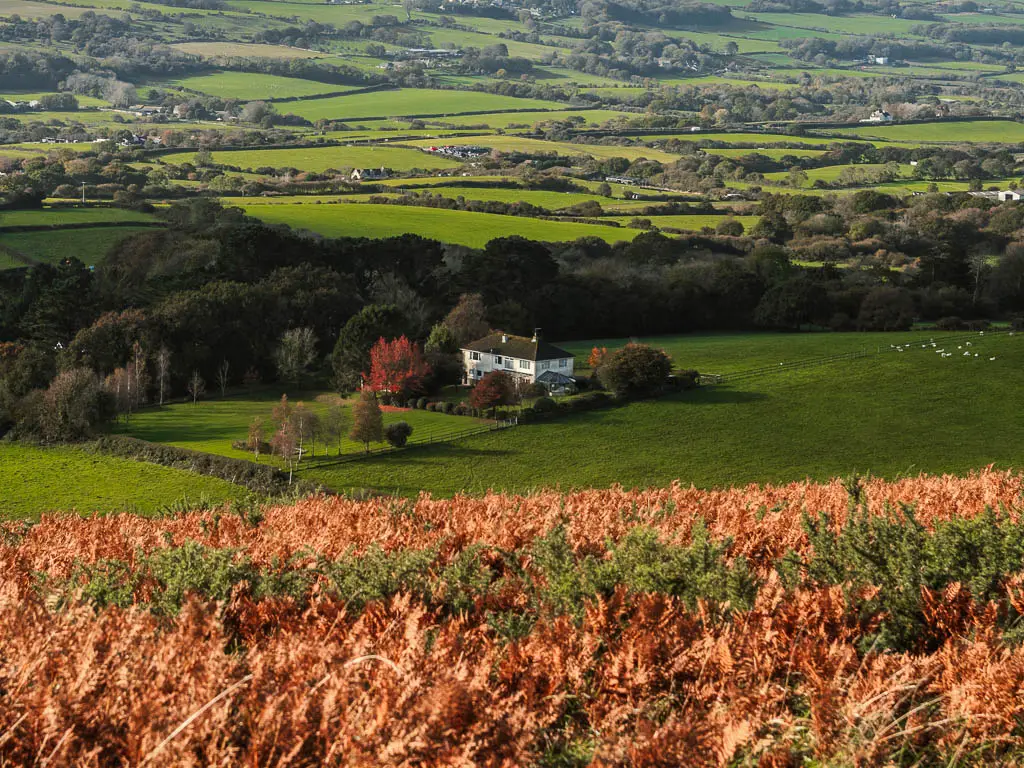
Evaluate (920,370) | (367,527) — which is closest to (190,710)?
(367,527)

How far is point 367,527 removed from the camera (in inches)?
514

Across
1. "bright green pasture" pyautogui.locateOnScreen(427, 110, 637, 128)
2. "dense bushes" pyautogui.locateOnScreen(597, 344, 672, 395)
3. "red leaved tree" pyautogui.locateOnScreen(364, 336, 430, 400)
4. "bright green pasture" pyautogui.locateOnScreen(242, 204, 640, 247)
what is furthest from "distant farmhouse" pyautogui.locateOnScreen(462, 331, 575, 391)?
"bright green pasture" pyautogui.locateOnScreen(427, 110, 637, 128)

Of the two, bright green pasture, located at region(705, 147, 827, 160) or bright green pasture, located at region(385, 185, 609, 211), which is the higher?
bright green pasture, located at region(705, 147, 827, 160)

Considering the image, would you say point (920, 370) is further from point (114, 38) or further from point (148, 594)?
point (114, 38)

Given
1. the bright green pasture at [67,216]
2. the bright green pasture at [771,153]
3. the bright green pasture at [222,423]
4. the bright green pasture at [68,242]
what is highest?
the bright green pasture at [771,153]

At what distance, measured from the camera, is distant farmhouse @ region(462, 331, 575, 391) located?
52.0m

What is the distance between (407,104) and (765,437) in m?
141

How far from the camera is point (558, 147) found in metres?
143

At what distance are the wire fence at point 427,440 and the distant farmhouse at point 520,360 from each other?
5408mm

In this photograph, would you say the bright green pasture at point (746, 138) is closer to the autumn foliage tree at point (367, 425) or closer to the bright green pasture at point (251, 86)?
the bright green pasture at point (251, 86)

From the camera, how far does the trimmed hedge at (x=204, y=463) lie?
36.6 m

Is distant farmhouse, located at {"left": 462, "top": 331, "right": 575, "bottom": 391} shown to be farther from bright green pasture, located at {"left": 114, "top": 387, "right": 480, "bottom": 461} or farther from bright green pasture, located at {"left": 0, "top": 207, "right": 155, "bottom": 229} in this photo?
bright green pasture, located at {"left": 0, "top": 207, "right": 155, "bottom": 229}

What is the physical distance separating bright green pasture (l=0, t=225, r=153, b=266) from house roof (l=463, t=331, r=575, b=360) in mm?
31422

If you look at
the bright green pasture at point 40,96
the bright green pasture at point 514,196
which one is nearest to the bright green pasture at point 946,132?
the bright green pasture at point 514,196
